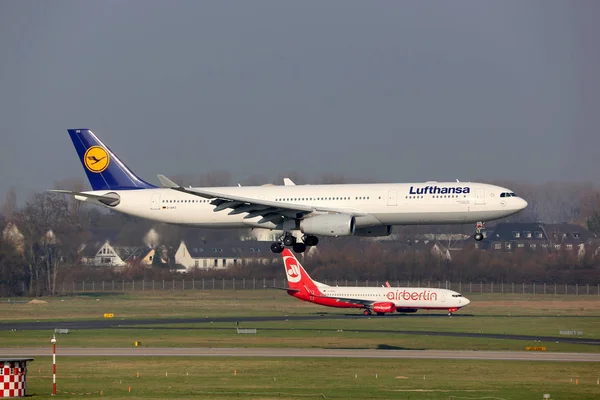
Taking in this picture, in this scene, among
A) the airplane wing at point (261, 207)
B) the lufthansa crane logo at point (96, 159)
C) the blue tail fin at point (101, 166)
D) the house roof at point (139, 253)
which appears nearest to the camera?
the airplane wing at point (261, 207)

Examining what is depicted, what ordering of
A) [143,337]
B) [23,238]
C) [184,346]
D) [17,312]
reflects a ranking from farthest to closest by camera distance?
[23,238], [17,312], [143,337], [184,346]

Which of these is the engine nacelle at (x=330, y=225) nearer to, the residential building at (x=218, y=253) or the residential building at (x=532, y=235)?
the residential building at (x=218, y=253)

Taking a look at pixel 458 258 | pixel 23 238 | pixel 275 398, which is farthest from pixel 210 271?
pixel 275 398

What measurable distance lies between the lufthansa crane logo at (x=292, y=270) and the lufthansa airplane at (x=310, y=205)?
55.3ft

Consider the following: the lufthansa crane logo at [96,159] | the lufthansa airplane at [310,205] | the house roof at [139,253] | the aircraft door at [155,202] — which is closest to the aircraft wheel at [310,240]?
the lufthansa airplane at [310,205]

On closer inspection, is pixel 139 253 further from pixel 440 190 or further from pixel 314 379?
pixel 314 379

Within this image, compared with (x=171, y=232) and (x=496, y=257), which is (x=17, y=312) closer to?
(x=171, y=232)

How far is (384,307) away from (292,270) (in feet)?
29.8

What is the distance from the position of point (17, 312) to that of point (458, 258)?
43567 millimetres

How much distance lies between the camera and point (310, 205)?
63.0m

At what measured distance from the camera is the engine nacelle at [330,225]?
6031cm

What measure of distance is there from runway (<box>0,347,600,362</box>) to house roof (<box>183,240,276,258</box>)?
57921 millimetres

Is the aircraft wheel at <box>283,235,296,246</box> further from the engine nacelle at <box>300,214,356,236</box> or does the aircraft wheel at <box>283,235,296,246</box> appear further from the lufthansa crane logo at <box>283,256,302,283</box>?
the lufthansa crane logo at <box>283,256,302,283</box>

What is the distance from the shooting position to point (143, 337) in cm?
6203
